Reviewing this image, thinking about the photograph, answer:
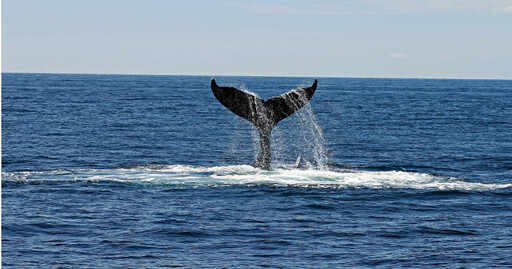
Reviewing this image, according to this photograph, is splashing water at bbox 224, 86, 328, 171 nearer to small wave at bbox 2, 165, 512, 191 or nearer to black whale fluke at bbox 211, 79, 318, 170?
small wave at bbox 2, 165, 512, 191

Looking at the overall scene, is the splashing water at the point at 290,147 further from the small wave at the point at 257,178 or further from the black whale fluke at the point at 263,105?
the black whale fluke at the point at 263,105

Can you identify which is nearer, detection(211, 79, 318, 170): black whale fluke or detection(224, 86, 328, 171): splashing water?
detection(211, 79, 318, 170): black whale fluke

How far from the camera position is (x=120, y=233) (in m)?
15.3

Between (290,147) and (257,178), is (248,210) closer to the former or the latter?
(257,178)

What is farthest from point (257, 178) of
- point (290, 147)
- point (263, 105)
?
point (290, 147)

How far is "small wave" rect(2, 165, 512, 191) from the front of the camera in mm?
20984

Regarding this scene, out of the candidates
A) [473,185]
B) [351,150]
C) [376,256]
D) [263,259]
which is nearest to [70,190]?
[263,259]

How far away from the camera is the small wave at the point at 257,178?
21.0 metres

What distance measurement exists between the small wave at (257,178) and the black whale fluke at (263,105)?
4.49 feet

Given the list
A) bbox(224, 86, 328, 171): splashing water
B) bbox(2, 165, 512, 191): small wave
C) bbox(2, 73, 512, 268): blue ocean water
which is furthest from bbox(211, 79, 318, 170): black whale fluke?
bbox(224, 86, 328, 171): splashing water

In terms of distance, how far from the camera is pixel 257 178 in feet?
70.5

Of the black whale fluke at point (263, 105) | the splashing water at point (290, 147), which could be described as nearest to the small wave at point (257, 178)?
the black whale fluke at point (263, 105)

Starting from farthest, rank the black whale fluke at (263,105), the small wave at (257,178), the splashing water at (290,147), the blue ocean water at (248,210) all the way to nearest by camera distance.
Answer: the splashing water at (290,147)
the small wave at (257,178)
the black whale fluke at (263,105)
the blue ocean water at (248,210)

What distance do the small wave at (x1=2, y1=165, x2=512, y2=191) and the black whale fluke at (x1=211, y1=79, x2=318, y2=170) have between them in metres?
→ 1.37
